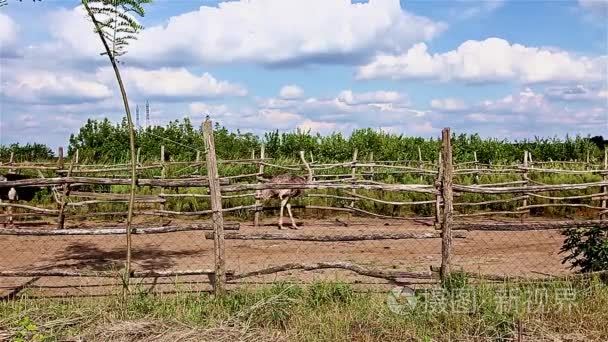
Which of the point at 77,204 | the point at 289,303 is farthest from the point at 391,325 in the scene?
the point at 77,204

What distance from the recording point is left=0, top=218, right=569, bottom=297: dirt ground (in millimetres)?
6984

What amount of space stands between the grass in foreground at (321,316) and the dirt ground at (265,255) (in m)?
1.22

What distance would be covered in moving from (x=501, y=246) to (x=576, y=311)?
191 inches

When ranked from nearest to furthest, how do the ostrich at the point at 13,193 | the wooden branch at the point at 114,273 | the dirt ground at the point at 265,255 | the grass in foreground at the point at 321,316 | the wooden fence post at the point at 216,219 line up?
1. the grass in foreground at the point at 321,316
2. the wooden fence post at the point at 216,219
3. the wooden branch at the point at 114,273
4. the dirt ground at the point at 265,255
5. the ostrich at the point at 13,193

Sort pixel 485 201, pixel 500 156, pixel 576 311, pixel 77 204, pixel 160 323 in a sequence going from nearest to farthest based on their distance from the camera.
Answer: pixel 160 323
pixel 576 311
pixel 77 204
pixel 485 201
pixel 500 156

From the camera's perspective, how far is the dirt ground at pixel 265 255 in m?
6.98

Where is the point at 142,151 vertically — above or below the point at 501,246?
above

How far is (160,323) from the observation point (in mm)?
4516

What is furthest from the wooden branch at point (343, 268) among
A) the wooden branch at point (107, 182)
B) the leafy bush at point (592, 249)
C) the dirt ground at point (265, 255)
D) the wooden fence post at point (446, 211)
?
the leafy bush at point (592, 249)

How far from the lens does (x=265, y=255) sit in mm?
8742

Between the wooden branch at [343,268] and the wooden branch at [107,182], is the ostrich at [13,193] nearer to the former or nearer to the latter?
the wooden branch at [107,182]

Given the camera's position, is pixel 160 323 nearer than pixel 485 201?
Yes

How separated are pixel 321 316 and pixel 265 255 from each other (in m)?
4.20

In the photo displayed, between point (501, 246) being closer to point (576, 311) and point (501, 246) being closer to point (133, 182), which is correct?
point (576, 311)
